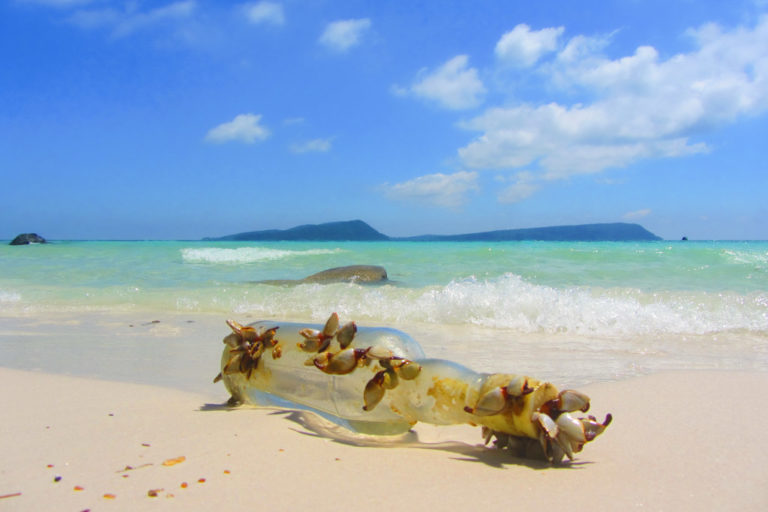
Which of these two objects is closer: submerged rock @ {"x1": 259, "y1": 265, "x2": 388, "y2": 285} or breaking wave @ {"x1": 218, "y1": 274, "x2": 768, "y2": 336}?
breaking wave @ {"x1": 218, "y1": 274, "x2": 768, "y2": 336}

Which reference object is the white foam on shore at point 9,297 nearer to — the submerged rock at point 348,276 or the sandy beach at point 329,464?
the submerged rock at point 348,276

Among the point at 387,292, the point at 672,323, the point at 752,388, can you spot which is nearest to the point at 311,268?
the point at 387,292

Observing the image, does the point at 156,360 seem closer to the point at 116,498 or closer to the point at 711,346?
the point at 116,498

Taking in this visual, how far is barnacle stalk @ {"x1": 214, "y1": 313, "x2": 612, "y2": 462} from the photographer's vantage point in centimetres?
→ 143

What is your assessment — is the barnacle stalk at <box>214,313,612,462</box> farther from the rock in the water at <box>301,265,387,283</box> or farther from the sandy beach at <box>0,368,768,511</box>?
the rock in the water at <box>301,265,387,283</box>

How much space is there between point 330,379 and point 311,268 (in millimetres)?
12424

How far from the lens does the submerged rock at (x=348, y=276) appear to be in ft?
32.7

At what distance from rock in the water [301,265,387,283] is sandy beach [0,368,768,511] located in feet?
25.4

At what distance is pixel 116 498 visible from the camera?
1.29 m

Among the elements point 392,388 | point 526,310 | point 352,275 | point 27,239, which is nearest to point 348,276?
point 352,275

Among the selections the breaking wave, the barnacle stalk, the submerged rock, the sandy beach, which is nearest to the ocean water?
the breaking wave

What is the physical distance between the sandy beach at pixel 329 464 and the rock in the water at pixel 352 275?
25.4ft

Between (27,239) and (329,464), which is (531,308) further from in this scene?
(27,239)

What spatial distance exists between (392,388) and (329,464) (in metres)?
0.27
